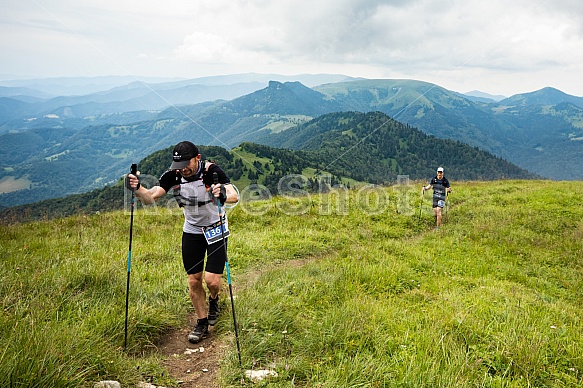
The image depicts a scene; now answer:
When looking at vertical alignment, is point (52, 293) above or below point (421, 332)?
above

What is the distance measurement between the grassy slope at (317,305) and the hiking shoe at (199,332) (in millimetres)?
267

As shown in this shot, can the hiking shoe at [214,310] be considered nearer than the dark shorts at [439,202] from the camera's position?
Yes

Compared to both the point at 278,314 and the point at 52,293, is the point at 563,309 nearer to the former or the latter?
the point at 278,314

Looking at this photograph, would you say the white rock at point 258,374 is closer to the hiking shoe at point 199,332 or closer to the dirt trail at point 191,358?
the dirt trail at point 191,358

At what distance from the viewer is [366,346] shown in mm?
4934

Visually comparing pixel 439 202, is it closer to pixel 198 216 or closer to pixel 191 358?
pixel 198 216

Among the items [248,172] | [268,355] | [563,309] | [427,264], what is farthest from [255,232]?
[248,172]

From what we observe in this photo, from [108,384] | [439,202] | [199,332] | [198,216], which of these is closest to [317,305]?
[199,332]

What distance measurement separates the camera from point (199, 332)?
5414 mm

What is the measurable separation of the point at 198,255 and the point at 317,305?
99.4 inches

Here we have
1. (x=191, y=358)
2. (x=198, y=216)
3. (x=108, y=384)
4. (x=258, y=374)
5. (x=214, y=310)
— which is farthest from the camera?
(x=214, y=310)

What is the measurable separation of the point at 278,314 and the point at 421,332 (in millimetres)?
2336

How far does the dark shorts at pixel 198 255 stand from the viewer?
5.58 meters

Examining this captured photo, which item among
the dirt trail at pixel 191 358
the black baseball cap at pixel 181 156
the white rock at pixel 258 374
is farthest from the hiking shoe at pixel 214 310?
the black baseball cap at pixel 181 156
